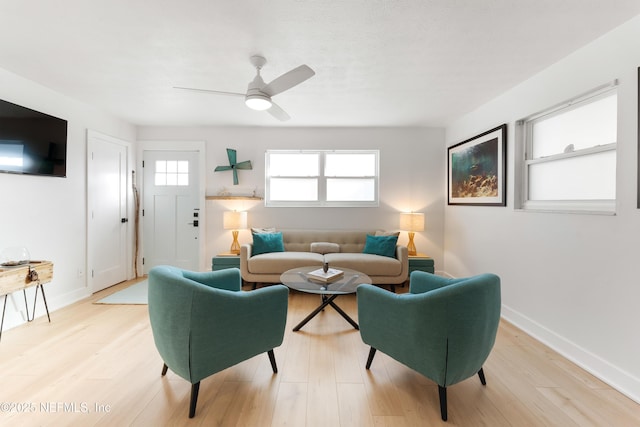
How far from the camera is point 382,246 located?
12.8ft

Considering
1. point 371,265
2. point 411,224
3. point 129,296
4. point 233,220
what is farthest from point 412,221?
point 129,296

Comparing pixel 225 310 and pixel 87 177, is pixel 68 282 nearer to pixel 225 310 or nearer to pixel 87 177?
pixel 87 177

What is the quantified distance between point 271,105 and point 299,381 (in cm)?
216

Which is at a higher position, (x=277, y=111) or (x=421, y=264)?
(x=277, y=111)

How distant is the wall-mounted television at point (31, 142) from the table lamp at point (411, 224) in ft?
14.3

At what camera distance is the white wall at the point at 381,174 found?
4484mm

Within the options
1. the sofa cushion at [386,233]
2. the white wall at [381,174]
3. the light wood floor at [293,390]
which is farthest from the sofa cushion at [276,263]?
the light wood floor at [293,390]

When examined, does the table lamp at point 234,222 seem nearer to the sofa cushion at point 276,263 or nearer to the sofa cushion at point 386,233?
the sofa cushion at point 276,263

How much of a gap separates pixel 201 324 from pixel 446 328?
1.35 metres

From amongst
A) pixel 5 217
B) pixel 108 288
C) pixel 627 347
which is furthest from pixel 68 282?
pixel 627 347

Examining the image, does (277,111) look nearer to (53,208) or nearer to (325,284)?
(325,284)

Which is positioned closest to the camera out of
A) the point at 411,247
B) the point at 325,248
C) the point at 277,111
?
the point at 277,111

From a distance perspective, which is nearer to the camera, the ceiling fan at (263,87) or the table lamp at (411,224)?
the ceiling fan at (263,87)

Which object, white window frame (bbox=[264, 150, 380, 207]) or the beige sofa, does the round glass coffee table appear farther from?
white window frame (bbox=[264, 150, 380, 207])
